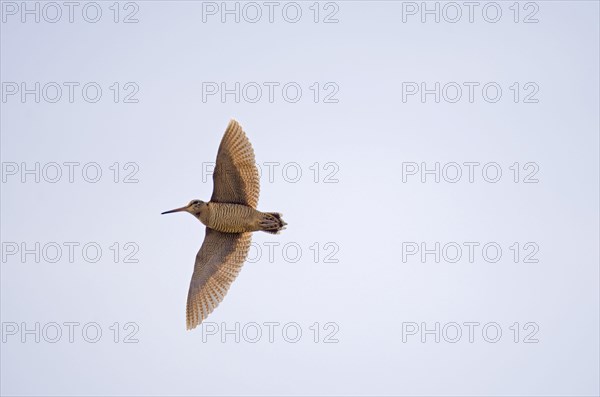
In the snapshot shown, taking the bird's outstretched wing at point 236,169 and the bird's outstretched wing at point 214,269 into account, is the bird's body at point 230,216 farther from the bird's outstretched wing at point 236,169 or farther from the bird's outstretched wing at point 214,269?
the bird's outstretched wing at point 214,269

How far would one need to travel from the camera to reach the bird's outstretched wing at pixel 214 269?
1332 centimetres

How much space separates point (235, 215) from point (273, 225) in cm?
59

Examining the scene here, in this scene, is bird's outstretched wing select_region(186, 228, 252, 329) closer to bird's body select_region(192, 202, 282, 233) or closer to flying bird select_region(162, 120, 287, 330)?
flying bird select_region(162, 120, 287, 330)

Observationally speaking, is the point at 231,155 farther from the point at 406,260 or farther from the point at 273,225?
the point at 406,260

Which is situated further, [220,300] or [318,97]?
[318,97]

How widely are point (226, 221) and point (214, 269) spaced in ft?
2.75

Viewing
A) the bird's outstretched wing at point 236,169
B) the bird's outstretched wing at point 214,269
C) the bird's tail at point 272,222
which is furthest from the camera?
the bird's outstretched wing at point 214,269

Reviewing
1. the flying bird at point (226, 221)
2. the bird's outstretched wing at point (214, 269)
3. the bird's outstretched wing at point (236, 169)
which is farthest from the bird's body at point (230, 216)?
the bird's outstretched wing at point (214, 269)

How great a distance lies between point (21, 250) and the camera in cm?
1645

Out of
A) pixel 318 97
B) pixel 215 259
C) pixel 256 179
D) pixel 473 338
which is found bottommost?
pixel 473 338

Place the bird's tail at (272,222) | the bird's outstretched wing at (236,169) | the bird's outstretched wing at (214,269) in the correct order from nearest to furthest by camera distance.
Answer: the bird's tail at (272,222) → the bird's outstretched wing at (236,169) → the bird's outstretched wing at (214,269)

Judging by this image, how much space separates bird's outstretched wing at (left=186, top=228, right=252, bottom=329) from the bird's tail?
709mm

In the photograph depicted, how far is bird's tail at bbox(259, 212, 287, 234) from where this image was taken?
12.7 meters

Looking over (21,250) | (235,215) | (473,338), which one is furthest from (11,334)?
(473,338)
